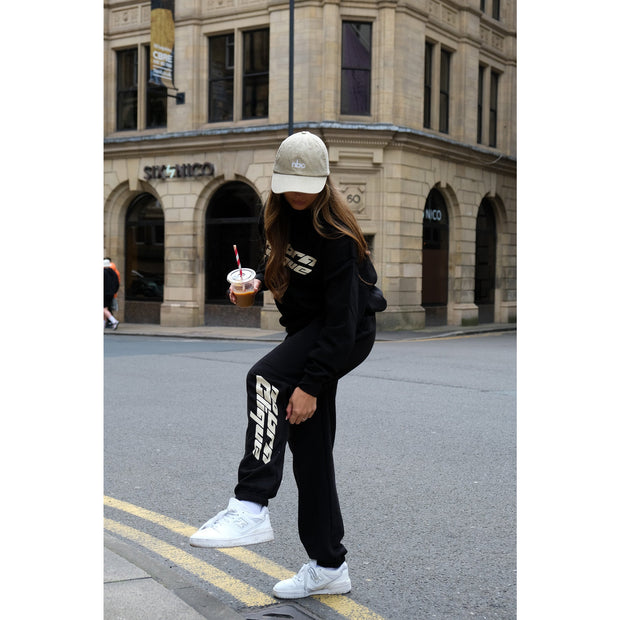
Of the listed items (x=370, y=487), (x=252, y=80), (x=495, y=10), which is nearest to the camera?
(x=370, y=487)

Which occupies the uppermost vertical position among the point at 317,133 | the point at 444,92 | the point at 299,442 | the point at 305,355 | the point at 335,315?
the point at 444,92

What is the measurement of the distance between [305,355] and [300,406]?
0.20 meters

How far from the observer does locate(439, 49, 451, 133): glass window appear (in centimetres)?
2355

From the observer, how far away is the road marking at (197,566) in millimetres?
3443

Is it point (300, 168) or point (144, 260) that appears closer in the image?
point (300, 168)

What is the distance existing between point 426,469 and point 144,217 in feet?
64.1

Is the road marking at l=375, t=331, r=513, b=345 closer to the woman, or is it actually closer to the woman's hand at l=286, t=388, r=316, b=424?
the woman

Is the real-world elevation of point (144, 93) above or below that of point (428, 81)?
below

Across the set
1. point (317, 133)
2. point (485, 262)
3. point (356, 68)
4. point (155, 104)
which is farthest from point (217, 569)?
point (485, 262)

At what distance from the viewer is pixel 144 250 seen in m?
24.1

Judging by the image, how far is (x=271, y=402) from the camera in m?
3.14

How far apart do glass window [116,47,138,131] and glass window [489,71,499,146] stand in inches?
430

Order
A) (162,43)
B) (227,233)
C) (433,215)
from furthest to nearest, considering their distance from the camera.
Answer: (433,215) < (227,233) < (162,43)

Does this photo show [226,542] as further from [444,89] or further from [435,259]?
[444,89]
